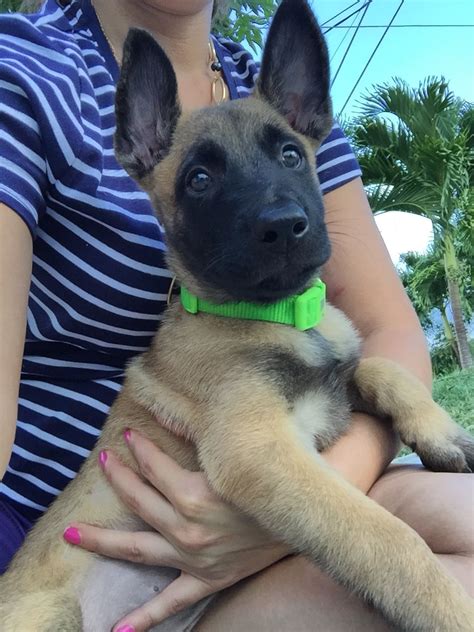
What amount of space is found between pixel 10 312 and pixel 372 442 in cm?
103

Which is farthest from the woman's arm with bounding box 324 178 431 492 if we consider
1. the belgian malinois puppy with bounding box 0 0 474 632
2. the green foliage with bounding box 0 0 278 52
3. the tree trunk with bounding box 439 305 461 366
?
the tree trunk with bounding box 439 305 461 366

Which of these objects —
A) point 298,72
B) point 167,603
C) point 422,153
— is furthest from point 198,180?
point 422,153

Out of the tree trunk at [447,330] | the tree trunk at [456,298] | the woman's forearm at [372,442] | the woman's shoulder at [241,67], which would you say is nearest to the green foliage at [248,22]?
the woman's shoulder at [241,67]

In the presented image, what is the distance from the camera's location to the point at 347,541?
1.41 meters

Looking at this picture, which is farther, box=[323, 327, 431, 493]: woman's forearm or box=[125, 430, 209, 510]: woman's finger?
box=[323, 327, 431, 493]: woman's forearm

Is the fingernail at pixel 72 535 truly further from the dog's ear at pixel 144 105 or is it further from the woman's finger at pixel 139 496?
the dog's ear at pixel 144 105

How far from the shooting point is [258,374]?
1728mm

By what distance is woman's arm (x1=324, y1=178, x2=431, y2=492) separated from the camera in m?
2.28

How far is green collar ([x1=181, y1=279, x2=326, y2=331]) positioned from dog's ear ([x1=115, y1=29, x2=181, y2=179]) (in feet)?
1.41

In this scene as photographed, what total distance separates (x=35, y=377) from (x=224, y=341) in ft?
2.06

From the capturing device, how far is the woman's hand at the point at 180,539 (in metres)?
1.67

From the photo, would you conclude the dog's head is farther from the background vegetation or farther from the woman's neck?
the background vegetation

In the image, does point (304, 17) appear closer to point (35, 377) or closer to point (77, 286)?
point (77, 286)

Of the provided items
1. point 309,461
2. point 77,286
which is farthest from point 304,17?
point 309,461
